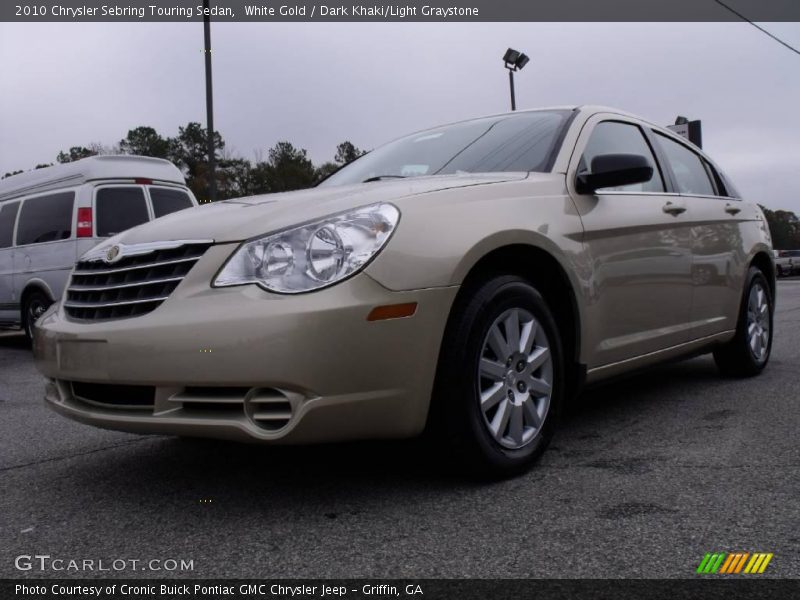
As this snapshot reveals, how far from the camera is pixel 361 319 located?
8.25ft

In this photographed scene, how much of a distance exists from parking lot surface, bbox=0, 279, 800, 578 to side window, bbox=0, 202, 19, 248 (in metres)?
6.71

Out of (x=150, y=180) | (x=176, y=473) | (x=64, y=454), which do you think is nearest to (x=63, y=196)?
(x=150, y=180)

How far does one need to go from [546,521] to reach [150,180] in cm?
798

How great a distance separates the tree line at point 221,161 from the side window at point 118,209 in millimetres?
40008

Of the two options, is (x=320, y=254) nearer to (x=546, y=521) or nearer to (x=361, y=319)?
(x=361, y=319)

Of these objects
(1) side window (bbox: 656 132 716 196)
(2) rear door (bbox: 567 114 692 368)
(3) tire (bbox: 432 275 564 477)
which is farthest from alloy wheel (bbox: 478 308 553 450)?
(1) side window (bbox: 656 132 716 196)

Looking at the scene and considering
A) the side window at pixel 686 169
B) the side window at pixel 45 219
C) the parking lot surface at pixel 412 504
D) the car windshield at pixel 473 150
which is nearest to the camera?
the parking lot surface at pixel 412 504

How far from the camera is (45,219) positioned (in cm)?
933

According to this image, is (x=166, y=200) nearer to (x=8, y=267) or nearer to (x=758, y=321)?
(x=8, y=267)

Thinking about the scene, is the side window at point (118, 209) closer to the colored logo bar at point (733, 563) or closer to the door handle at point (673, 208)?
the door handle at point (673, 208)

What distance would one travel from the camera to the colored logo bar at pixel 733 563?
6.85 ft

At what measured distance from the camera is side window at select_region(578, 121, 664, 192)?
3.82 metres

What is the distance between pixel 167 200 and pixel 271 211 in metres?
7.10
